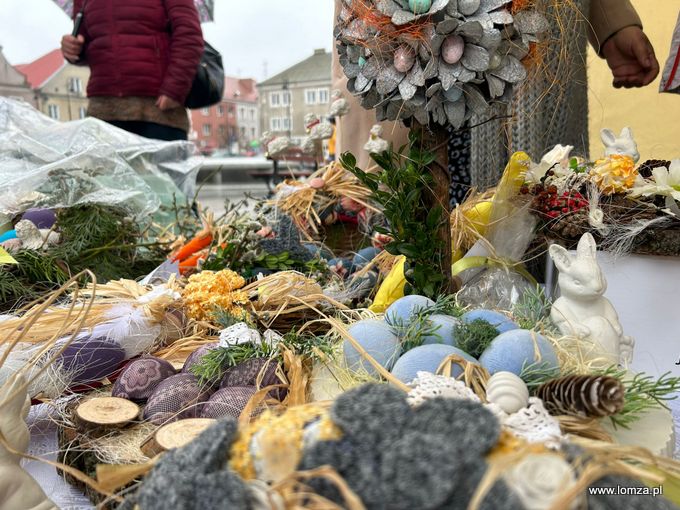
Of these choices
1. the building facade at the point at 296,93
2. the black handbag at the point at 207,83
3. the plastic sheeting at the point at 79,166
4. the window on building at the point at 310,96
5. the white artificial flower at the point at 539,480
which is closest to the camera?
the white artificial flower at the point at 539,480

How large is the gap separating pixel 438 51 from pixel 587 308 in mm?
457

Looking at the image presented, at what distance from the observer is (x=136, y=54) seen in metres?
2.21

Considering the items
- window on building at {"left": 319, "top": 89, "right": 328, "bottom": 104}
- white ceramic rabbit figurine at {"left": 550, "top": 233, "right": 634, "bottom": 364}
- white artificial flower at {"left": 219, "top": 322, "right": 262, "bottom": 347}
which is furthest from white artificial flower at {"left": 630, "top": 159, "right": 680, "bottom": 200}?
window on building at {"left": 319, "top": 89, "right": 328, "bottom": 104}

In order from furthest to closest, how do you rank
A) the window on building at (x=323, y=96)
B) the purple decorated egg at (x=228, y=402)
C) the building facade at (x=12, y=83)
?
1. the window on building at (x=323, y=96)
2. the building facade at (x=12, y=83)
3. the purple decorated egg at (x=228, y=402)

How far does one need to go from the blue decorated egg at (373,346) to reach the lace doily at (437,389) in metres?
Result: 0.17

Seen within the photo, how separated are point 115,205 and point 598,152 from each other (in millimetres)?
1765

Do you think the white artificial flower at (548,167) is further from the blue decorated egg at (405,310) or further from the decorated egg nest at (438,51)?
the blue decorated egg at (405,310)

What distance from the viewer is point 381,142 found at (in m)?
1.46

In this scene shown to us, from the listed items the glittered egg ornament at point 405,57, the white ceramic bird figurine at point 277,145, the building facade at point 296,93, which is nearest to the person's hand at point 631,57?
the glittered egg ornament at point 405,57

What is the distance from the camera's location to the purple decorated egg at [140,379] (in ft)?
2.99

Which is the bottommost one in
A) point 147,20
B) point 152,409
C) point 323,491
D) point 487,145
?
point 152,409

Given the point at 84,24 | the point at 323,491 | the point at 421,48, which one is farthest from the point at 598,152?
the point at 323,491

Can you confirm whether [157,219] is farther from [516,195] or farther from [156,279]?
[516,195]

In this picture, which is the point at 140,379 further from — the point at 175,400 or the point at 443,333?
the point at 443,333
